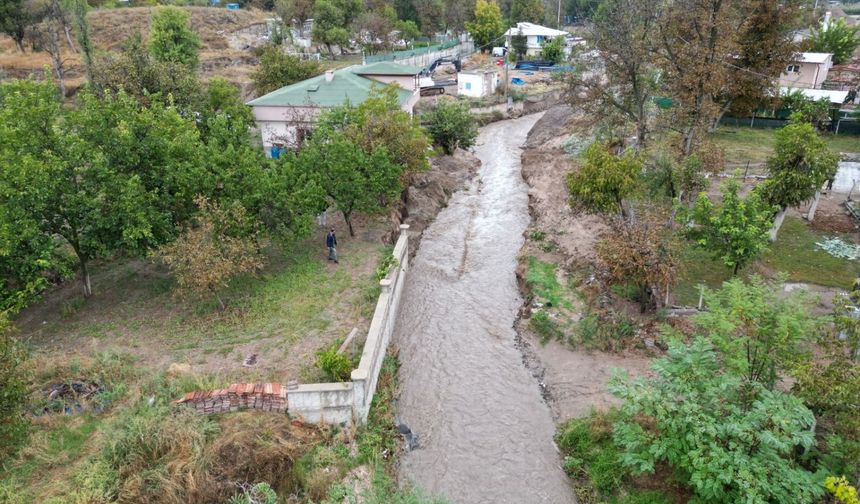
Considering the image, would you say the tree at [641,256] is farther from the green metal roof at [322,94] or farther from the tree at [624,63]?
the green metal roof at [322,94]

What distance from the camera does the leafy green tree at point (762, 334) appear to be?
11.4m

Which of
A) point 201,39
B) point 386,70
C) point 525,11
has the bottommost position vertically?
point 386,70

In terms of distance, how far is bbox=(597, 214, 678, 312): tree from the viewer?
54.9 feet

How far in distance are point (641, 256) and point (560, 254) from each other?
679 cm

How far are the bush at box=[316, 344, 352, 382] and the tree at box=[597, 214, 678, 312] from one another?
872cm

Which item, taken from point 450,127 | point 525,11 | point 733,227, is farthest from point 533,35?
point 733,227

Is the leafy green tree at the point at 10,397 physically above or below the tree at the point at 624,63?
below

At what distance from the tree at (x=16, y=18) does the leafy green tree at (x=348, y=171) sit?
3774 cm

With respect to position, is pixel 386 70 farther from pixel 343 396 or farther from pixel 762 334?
pixel 762 334

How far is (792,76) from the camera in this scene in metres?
45.2

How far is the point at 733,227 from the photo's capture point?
16.4m

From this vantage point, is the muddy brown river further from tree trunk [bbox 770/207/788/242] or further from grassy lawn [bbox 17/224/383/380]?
tree trunk [bbox 770/207/788/242]

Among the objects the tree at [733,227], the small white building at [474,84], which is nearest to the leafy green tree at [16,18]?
the small white building at [474,84]

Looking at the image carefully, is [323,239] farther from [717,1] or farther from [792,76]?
[792,76]
